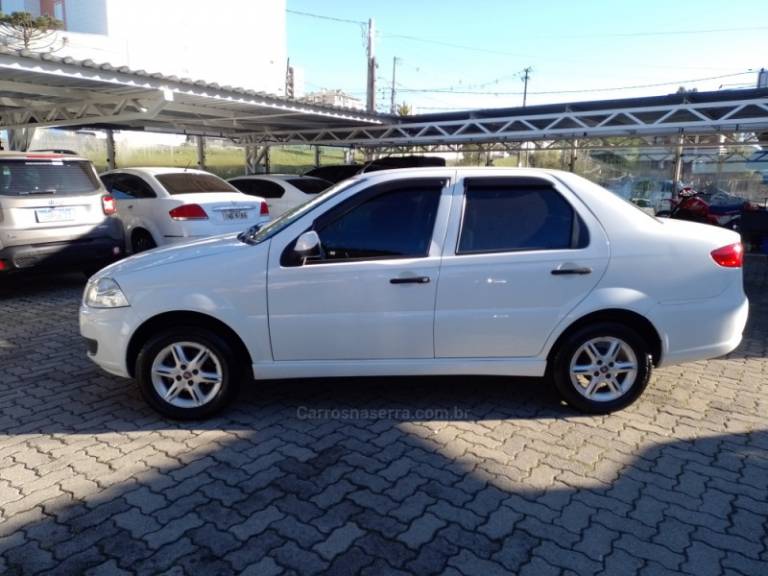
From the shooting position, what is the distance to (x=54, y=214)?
6715 mm

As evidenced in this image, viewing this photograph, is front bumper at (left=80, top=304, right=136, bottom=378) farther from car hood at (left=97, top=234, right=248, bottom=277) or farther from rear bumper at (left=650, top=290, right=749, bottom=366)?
rear bumper at (left=650, top=290, right=749, bottom=366)

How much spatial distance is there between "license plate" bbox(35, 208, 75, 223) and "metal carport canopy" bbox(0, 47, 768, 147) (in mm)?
2362

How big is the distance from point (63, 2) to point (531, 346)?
106ft

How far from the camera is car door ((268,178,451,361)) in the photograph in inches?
140

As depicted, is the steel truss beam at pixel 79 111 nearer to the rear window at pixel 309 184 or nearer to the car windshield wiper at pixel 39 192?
the rear window at pixel 309 184

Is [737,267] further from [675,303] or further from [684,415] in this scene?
[684,415]

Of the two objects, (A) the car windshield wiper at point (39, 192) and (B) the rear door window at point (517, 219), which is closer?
(B) the rear door window at point (517, 219)

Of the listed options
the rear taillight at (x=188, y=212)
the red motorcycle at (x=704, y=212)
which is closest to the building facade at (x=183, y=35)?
the rear taillight at (x=188, y=212)

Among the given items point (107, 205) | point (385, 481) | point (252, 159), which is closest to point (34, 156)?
point (107, 205)

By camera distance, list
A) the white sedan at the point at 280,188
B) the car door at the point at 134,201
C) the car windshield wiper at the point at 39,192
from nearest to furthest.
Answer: the car windshield wiper at the point at 39,192
the car door at the point at 134,201
the white sedan at the point at 280,188

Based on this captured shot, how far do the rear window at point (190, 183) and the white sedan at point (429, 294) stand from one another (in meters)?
4.71

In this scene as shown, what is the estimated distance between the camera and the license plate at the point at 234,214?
796 cm

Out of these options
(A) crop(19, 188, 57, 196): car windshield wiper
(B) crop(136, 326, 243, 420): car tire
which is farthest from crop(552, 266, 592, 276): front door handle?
(A) crop(19, 188, 57, 196): car windshield wiper

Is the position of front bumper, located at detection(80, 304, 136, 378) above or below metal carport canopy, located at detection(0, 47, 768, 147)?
below
